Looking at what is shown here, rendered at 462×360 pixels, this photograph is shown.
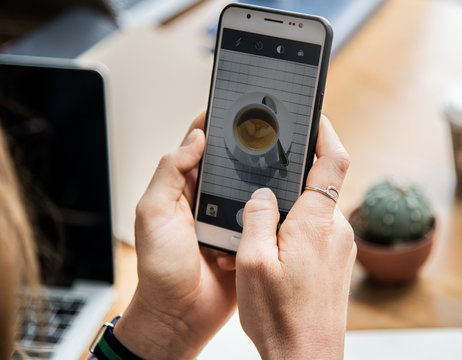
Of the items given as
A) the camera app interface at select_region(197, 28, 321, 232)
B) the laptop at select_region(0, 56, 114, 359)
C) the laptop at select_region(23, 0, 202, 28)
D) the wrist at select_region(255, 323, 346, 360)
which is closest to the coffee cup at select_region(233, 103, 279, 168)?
the camera app interface at select_region(197, 28, 321, 232)

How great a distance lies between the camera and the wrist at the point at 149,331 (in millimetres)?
525

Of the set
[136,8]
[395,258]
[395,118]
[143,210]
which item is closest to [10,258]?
[143,210]

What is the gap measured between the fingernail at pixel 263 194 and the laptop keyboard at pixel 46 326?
33 cm

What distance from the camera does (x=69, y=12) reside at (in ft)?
3.88

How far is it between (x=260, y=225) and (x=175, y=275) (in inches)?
4.1

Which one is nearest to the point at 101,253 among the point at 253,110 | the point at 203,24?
the point at 253,110

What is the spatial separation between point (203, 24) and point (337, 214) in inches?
30.5

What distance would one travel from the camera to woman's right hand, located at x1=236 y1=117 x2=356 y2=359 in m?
0.43

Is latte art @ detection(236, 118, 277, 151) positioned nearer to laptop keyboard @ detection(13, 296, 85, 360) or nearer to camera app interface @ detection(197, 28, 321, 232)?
camera app interface @ detection(197, 28, 321, 232)

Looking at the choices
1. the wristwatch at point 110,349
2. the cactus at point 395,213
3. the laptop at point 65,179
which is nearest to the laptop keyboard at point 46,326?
the laptop at point 65,179

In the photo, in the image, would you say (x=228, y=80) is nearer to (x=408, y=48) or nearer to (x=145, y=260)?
(x=145, y=260)

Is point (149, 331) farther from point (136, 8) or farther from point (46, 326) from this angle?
point (136, 8)

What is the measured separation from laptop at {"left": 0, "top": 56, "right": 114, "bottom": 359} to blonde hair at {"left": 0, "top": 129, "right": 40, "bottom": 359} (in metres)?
0.07

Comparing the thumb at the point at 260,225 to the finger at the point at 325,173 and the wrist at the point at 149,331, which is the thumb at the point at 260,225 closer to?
the finger at the point at 325,173
